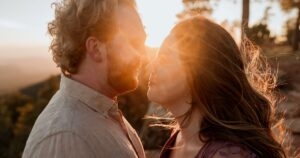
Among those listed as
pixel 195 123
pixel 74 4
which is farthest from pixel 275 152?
pixel 74 4

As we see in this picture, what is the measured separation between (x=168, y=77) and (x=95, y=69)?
479 mm

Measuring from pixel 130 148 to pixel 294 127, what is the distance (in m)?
7.55

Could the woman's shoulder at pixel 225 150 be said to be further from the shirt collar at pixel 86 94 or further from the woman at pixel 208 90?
the shirt collar at pixel 86 94

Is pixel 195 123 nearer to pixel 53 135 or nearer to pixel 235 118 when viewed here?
pixel 235 118

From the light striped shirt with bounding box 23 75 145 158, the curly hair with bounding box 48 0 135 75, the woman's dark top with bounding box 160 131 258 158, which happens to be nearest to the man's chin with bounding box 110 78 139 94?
the light striped shirt with bounding box 23 75 145 158

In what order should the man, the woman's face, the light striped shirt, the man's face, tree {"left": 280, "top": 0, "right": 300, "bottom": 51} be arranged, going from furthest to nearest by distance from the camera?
tree {"left": 280, "top": 0, "right": 300, "bottom": 51}, the man's face, the woman's face, the man, the light striped shirt

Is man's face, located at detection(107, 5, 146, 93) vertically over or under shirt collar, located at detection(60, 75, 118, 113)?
over

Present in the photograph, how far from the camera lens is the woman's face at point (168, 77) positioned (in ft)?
9.70

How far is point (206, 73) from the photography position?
2854 millimetres

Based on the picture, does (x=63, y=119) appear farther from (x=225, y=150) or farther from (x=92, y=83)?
(x=225, y=150)

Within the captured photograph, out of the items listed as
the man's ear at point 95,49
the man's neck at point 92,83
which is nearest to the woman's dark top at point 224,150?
the man's neck at point 92,83

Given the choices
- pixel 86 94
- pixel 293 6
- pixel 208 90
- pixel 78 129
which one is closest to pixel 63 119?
pixel 78 129

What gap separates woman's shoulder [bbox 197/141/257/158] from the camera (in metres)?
2.57

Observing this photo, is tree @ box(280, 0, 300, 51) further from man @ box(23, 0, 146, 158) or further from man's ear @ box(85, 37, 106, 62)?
man's ear @ box(85, 37, 106, 62)
